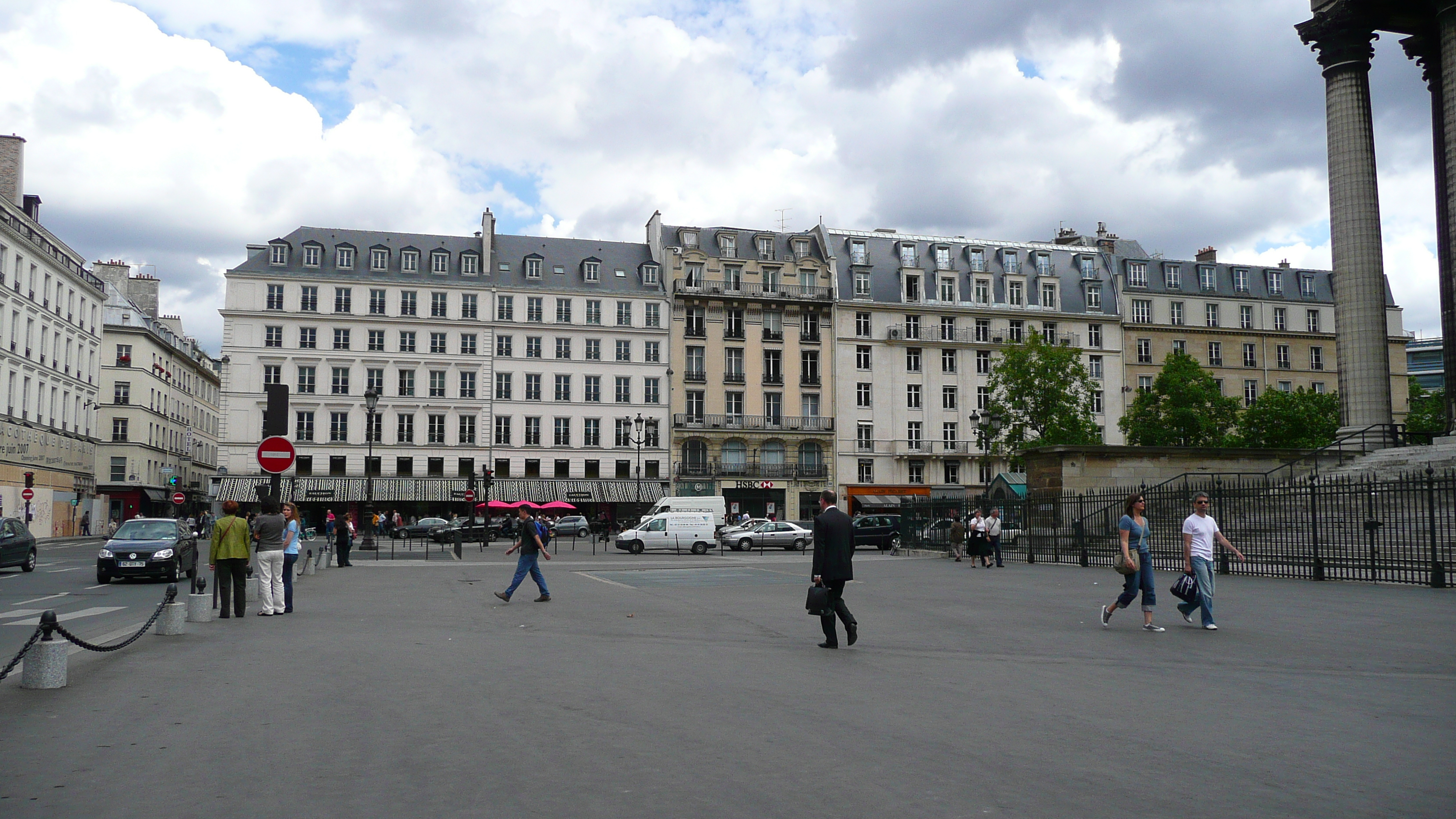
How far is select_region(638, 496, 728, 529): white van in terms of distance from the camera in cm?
5191

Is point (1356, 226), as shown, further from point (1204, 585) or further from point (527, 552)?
point (527, 552)

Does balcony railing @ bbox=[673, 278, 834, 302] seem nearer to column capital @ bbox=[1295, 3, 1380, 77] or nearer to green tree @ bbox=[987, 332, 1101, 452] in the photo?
green tree @ bbox=[987, 332, 1101, 452]

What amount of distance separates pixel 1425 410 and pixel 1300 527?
6063 cm

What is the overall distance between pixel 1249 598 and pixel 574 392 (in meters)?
55.7

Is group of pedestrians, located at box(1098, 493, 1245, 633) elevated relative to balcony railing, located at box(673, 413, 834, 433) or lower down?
lower down

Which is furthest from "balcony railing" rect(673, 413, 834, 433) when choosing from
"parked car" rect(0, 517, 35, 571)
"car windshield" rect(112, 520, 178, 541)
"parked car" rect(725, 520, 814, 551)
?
"car windshield" rect(112, 520, 178, 541)

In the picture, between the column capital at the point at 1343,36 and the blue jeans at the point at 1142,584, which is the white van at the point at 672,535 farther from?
the blue jeans at the point at 1142,584

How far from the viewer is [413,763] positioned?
20.3 ft

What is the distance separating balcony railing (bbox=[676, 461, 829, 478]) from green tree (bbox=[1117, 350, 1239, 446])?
63.7ft

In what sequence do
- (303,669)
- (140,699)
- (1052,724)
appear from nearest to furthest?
(1052,724) < (140,699) < (303,669)

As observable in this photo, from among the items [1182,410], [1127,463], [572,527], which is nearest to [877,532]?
[1127,463]

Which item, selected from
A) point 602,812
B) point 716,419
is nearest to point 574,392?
point 716,419

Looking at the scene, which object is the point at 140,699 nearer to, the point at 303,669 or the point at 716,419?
the point at 303,669

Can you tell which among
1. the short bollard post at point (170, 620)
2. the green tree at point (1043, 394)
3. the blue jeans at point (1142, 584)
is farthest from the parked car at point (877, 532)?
the short bollard post at point (170, 620)
